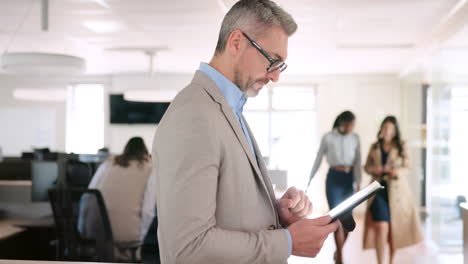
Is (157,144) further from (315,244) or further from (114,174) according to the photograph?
(114,174)

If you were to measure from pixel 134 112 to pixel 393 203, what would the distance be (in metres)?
6.28

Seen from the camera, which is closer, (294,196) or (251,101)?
(294,196)

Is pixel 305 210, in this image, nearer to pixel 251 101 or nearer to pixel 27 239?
pixel 27 239

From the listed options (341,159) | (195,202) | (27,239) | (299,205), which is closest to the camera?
(195,202)

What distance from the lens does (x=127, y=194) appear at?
2965mm

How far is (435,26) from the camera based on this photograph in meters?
4.96

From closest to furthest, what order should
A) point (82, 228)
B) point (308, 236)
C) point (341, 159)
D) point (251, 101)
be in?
point (308, 236), point (82, 228), point (341, 159), point (251, 101)

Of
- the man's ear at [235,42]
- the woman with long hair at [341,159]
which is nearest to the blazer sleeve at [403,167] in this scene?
the woman with long hair at [341,159]

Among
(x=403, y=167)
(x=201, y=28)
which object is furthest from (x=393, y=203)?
(x=201, y=28)

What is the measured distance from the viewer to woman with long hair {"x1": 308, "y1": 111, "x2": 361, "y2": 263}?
15.7 feet

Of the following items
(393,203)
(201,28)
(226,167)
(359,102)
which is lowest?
(393,203)

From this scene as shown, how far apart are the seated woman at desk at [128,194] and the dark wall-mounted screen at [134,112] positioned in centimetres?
618

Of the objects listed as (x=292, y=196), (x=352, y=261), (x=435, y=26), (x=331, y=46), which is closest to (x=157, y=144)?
(x=292, y=196)

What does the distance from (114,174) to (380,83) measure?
6854 millimetres
